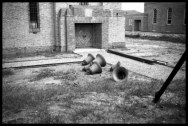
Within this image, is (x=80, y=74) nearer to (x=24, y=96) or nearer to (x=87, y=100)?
(x=87, y=100)

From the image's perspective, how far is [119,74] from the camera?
8.52 m

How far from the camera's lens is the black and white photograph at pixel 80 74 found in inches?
203

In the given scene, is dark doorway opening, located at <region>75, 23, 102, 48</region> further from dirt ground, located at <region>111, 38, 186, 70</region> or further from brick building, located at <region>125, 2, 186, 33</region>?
brick building, located at <region>125, 2, 186, 33</region>

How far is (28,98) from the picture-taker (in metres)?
6.12

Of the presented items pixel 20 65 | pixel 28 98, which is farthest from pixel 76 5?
pixel 28 98

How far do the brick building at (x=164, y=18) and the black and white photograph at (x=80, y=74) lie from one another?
5.56 meters

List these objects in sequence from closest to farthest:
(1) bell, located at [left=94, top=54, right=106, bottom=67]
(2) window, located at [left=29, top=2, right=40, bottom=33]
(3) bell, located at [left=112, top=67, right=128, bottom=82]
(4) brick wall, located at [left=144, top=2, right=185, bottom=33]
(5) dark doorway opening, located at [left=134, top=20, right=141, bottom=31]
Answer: (3) bell, located at [left=112, top=67, right=128, bottom=82]
(1) bell, located at [left=94, top=54, right=106, bottom=67]
(2) window, located at [left=29, top=2, right=40, bottom=33]
(4) brick wall, located at [left=144, top=2, right=185, bottom=33]
(5) dark doorway opening, located at [left=134, top=20, right=141, bottom=31]

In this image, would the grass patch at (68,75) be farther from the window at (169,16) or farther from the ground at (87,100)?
the window at (169,16)

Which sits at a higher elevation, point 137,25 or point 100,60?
point 137,25

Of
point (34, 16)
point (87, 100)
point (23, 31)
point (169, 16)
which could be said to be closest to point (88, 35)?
point (34, 16)

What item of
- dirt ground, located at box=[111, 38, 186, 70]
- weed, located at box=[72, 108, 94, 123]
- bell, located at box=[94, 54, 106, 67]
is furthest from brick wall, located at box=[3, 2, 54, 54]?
weed, located at box=[72, 108, 94, 123]

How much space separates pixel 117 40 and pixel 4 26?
995 cm

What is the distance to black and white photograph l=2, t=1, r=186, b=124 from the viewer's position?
16.9ft

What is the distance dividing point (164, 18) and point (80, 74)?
2492cm
